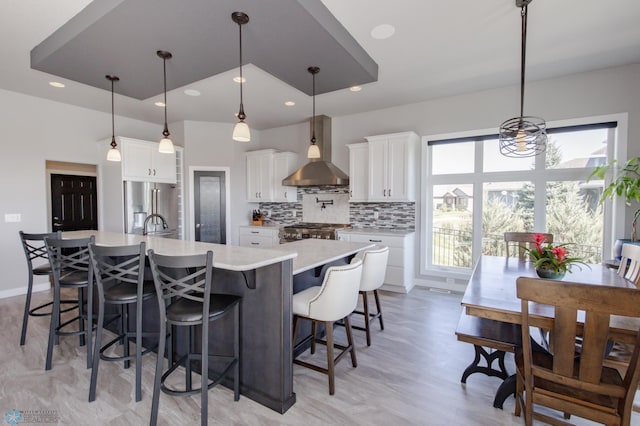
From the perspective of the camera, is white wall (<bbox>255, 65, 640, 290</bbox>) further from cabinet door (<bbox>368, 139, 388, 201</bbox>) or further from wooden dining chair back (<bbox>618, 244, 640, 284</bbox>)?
wooden dining chair back (<bbox>618, 244, 640, 284</bbox>)

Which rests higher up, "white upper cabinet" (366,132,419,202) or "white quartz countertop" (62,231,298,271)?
"white upper cabinet" (366,132,419,202)

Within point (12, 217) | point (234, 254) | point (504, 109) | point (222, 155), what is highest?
point (504, 109)

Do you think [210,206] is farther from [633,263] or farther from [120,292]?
[633,263]

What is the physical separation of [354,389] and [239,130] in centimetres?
223

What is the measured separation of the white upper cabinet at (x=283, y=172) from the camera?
5.71m

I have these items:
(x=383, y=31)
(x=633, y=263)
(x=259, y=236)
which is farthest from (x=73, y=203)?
(x=633, y=263)

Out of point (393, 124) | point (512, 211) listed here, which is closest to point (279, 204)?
point (393, 124)

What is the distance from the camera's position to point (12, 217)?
13.7 ft

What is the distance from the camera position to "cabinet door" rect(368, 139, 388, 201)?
4570 millimetres

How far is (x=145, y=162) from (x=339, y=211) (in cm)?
338

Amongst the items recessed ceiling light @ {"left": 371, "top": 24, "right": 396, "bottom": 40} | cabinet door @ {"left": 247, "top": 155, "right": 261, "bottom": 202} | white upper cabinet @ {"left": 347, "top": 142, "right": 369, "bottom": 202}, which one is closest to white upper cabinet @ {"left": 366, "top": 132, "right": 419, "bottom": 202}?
white upper cabinet @ {"left": 347, "top": 142, "right": 369, "bottom": 202}

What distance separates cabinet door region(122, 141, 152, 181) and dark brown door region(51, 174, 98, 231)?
164cm

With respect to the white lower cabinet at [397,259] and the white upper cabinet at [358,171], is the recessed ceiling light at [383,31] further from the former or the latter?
the white lower cabinet at [397,259]

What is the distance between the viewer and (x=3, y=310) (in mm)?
3611
